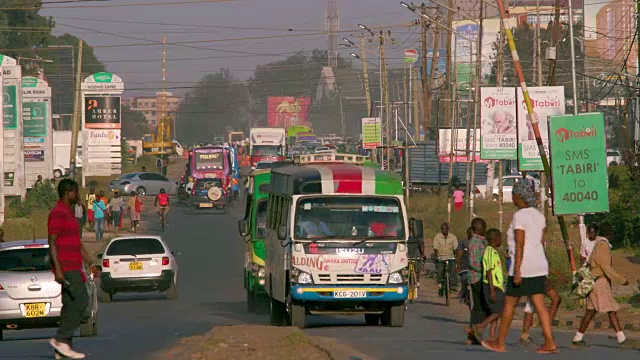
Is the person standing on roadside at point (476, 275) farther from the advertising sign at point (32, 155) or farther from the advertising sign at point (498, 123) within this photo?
the advertising sign at point (32, 155)

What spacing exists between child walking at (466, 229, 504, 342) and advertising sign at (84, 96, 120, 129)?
2939 inches

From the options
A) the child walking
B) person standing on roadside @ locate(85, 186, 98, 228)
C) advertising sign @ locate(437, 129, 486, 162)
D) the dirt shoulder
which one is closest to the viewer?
the dirt shoulder

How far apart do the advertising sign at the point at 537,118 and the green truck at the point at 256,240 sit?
6.17m

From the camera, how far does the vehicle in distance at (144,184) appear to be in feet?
242

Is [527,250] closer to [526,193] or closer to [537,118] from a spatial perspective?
[526,193]

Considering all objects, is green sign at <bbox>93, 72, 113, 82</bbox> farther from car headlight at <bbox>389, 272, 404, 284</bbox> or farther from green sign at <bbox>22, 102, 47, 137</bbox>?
car headlight at <bbox>389, 272, 404, 284</bbox>

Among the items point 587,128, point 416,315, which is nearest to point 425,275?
point 416,315

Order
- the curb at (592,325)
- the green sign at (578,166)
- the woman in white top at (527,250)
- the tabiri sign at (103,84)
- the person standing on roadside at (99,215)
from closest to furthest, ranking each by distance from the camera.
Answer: the woman in white top at (527,250), the curb at (592,325), the green sign at (578,166), the person standing on roadside at (99,215), the tabiri sign at (103,84)

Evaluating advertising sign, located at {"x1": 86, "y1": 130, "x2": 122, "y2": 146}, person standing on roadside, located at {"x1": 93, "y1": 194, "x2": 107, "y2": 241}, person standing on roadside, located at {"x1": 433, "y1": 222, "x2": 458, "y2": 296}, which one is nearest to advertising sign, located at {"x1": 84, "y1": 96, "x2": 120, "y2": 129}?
advertising sign, located at {"x1": 86, "y1": 130, "x2": 122, "y2": 146}

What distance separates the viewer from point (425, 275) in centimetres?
3619

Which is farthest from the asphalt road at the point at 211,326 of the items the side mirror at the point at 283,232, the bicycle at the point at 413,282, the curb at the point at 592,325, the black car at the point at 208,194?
the black car at the point at 208,194

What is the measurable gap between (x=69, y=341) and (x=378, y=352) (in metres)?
3.75

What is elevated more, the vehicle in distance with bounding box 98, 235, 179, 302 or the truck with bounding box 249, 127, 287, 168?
the truck with bounding box 249, 127, 287, 168

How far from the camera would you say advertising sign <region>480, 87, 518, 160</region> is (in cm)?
3262
